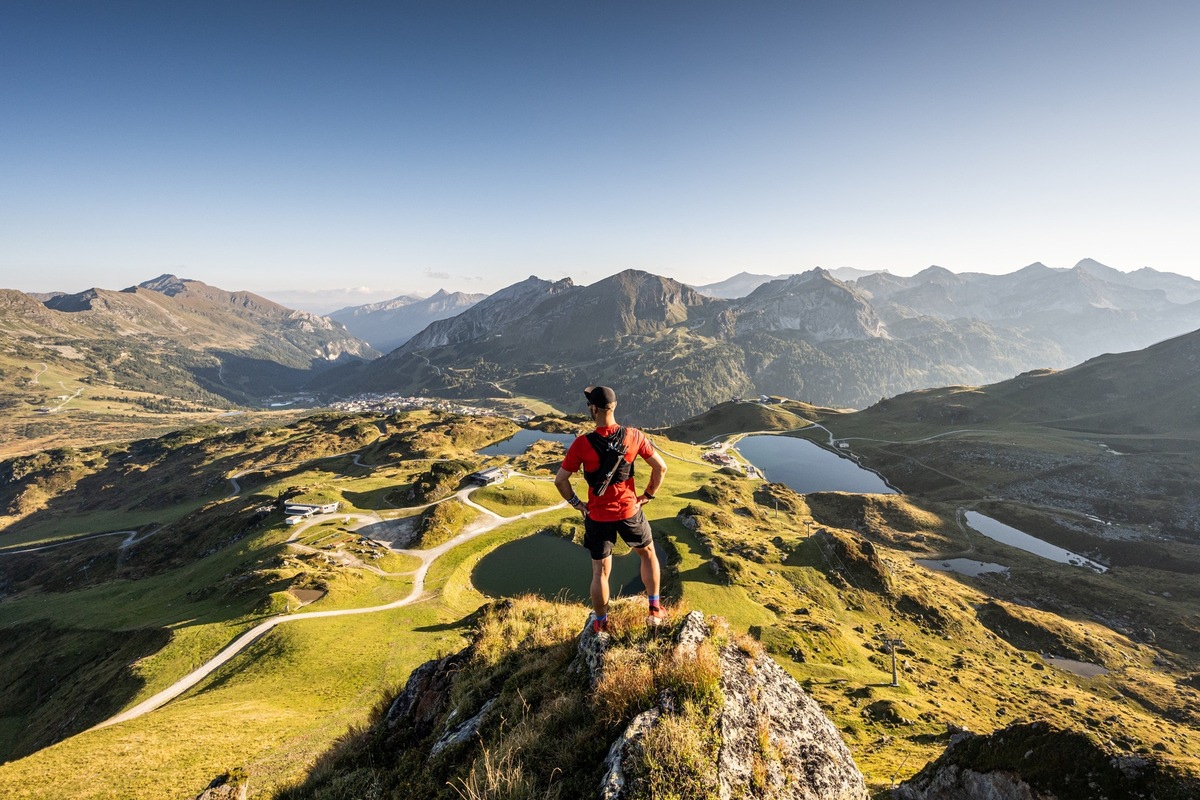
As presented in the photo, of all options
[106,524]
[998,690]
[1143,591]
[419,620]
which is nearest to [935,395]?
[1143,591]

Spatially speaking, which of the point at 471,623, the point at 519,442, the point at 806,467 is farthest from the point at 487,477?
the point at 806,467

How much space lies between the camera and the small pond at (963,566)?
70.7m

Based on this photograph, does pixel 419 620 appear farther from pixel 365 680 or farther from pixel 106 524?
pixel 106 524

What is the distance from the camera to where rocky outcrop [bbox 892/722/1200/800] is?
7.79 m

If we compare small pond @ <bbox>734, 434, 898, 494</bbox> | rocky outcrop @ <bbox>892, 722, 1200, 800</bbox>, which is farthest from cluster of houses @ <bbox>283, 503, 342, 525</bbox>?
small pond @ <bbox>734, 434, 898, 494</bbox>

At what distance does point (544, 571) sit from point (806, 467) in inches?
4043

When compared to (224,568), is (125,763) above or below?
above

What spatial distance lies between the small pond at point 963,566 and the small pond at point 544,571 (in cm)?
4981

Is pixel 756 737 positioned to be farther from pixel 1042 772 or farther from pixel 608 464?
pixel 1042 772

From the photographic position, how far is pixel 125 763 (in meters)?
19.5

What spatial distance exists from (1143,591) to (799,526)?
44.9 m

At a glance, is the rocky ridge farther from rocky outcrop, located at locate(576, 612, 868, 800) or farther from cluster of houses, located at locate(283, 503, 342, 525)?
cluster of houses, located at locate(283, 503, 342, 525)

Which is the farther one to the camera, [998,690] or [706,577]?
[706,577]

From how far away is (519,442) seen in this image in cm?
12925
